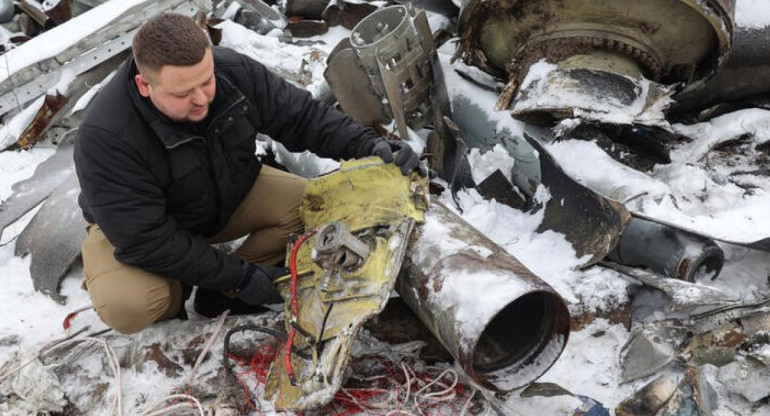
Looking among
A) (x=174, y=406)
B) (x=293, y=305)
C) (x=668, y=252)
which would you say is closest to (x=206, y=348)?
(x=174, y=406)

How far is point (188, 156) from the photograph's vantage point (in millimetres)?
2385

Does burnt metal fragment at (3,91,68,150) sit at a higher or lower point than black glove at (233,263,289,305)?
lower

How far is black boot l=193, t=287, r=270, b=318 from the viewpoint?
282cm

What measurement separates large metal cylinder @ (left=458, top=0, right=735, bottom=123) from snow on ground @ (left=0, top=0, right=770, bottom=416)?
229 mm

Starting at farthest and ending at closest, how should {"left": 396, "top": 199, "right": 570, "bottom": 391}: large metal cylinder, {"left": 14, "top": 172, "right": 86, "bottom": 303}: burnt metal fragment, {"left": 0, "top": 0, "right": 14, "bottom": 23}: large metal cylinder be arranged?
{"left": 0, "top": 0, "right": 14, "bottom": 23}: large metal cylinder, {"left": 14, "top": 172, "right": 86, "bottom": 303}: burnt metal fragment, {"left": 396, "top": 199, "right": 570, "bottom": 391}: large metal cylinder

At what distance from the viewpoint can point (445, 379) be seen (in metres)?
2.43

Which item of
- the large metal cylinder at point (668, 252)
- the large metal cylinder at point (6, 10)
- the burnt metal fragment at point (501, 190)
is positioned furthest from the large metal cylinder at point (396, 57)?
the large metal cylinder at point (6, 10)

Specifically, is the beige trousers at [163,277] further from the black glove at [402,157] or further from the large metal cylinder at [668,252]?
the large metal cylinder at [668,252]

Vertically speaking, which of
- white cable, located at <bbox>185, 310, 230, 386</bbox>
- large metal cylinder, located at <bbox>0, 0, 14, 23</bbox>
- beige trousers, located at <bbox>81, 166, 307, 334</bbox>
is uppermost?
beige trousers, located at <bbox>81, 166, 307, 334</bbox>

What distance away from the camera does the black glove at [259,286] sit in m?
2.53

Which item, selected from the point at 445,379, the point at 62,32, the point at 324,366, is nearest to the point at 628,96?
the point at 445,379

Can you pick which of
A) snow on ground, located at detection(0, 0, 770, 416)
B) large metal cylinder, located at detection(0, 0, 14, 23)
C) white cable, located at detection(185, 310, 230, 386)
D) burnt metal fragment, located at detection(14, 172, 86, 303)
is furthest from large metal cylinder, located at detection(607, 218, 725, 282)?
large metal cylinder, located at detection(0, 0, 14, 23)

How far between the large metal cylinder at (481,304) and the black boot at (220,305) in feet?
2.55

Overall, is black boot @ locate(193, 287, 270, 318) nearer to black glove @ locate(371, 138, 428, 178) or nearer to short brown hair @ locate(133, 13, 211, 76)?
black glove @ locate(371, 138, 428, 178)
